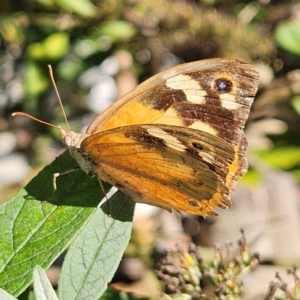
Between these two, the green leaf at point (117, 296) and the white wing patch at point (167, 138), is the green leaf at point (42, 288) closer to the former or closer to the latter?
the green leaf at point (117, 296)

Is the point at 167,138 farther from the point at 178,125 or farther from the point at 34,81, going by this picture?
the point at 34,81

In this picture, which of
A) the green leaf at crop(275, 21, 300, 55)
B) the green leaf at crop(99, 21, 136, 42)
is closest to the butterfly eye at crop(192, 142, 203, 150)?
the green leaf at crop(275, 21, 300, 55)

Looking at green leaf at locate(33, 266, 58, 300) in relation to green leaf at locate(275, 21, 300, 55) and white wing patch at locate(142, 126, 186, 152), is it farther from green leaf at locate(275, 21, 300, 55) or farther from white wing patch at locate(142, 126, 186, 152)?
green leaf at locate(275, 21, 300, 55)

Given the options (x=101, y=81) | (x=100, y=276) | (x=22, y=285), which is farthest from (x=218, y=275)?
(x=101, y=81)

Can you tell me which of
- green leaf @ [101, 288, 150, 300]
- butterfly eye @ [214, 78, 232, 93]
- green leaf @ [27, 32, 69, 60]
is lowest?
green leaf @ [101, 288, 150, 300]

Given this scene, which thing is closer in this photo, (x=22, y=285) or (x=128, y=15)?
(x=22, y=285)

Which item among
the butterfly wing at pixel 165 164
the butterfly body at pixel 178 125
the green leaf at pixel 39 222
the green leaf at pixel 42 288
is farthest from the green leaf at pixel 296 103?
the green leaf at pixel 42 288

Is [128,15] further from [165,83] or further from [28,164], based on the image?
[28,164]
